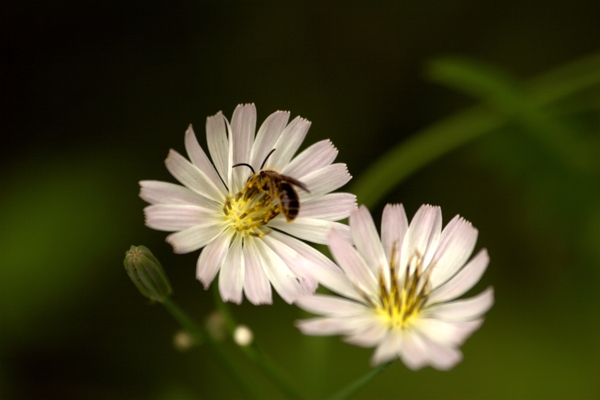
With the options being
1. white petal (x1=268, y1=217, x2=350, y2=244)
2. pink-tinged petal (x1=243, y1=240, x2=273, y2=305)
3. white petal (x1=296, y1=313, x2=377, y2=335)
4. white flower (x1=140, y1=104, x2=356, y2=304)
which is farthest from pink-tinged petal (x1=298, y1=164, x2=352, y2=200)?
white petal (x1=296, y1=313, x2=377, y2=335)

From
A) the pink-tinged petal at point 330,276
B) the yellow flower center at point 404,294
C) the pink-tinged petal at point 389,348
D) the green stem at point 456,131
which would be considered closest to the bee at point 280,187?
the pink-tinged petal at point 330,276

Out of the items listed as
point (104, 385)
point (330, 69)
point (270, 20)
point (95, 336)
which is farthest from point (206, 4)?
point (104, 385)

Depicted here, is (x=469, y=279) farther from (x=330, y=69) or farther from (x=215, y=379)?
(x=330, y=69)

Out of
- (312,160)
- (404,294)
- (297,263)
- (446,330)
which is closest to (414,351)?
(446,330)

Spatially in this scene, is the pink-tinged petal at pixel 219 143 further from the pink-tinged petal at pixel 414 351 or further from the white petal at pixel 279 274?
the pink-tinged petal at pixel 414 351

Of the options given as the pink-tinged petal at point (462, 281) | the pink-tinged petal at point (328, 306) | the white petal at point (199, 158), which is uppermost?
the white petal at point (199, 158)

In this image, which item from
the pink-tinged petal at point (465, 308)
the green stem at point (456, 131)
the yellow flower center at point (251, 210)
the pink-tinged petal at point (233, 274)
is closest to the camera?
the pink-tinged petal at point (465, 308)
